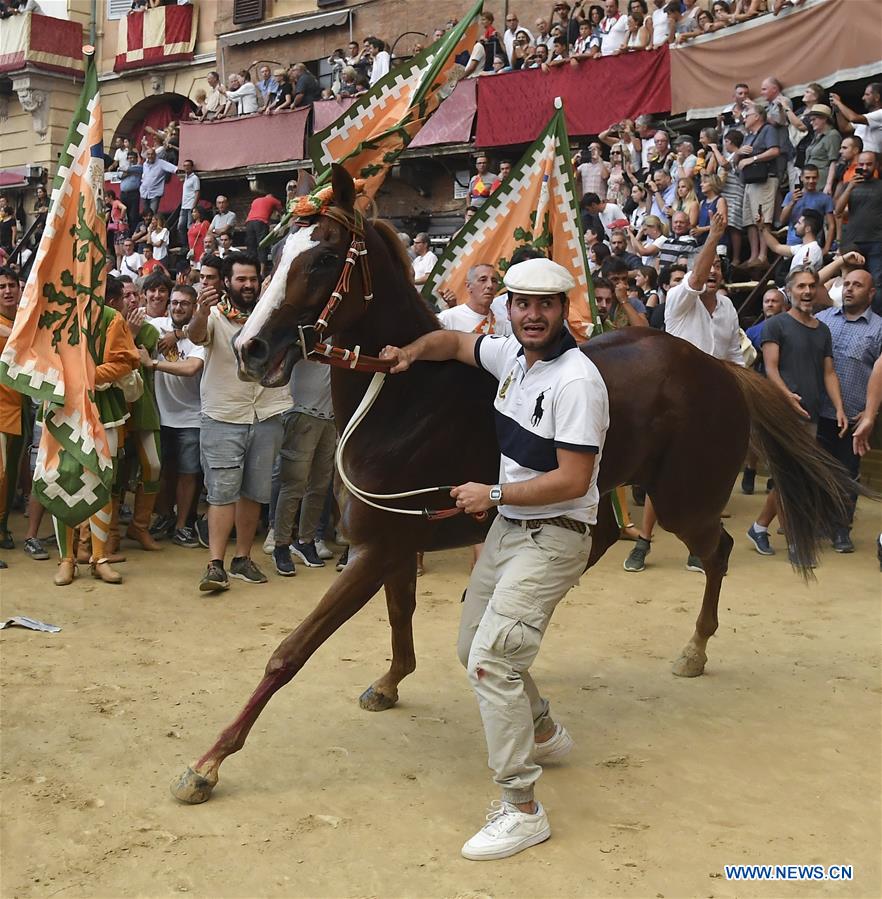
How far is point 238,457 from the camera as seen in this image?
22.5 feet

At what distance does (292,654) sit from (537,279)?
168 centimetres

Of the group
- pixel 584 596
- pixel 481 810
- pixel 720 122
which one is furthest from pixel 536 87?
pixel 481 810

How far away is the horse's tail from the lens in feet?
18.4

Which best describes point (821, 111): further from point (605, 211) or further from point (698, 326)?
point (698, 326)

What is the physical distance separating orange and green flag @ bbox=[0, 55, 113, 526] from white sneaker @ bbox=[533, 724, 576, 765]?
3342mm

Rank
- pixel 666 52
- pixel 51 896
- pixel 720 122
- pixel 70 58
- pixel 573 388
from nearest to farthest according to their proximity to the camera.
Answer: pixel 51 896 → pixel 573 388 → pixel 720 122 → pixel 666 52 → pixel 70 58

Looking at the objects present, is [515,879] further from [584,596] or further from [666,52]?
[666,52]

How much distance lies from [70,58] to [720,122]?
73.0 ft

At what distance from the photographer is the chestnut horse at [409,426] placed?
12.6 ft

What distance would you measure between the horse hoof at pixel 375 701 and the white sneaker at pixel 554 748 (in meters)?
0.87

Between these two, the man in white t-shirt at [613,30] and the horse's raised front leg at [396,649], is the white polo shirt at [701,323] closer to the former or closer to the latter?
the horse's raised front leg at [396,649]

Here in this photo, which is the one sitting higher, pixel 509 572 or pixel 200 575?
pixel 509 572

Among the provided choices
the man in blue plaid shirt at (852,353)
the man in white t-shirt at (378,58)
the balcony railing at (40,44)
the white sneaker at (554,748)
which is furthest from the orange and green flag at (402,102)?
the balcony railing at (40,44)

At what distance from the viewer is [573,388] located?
11.0 feet
